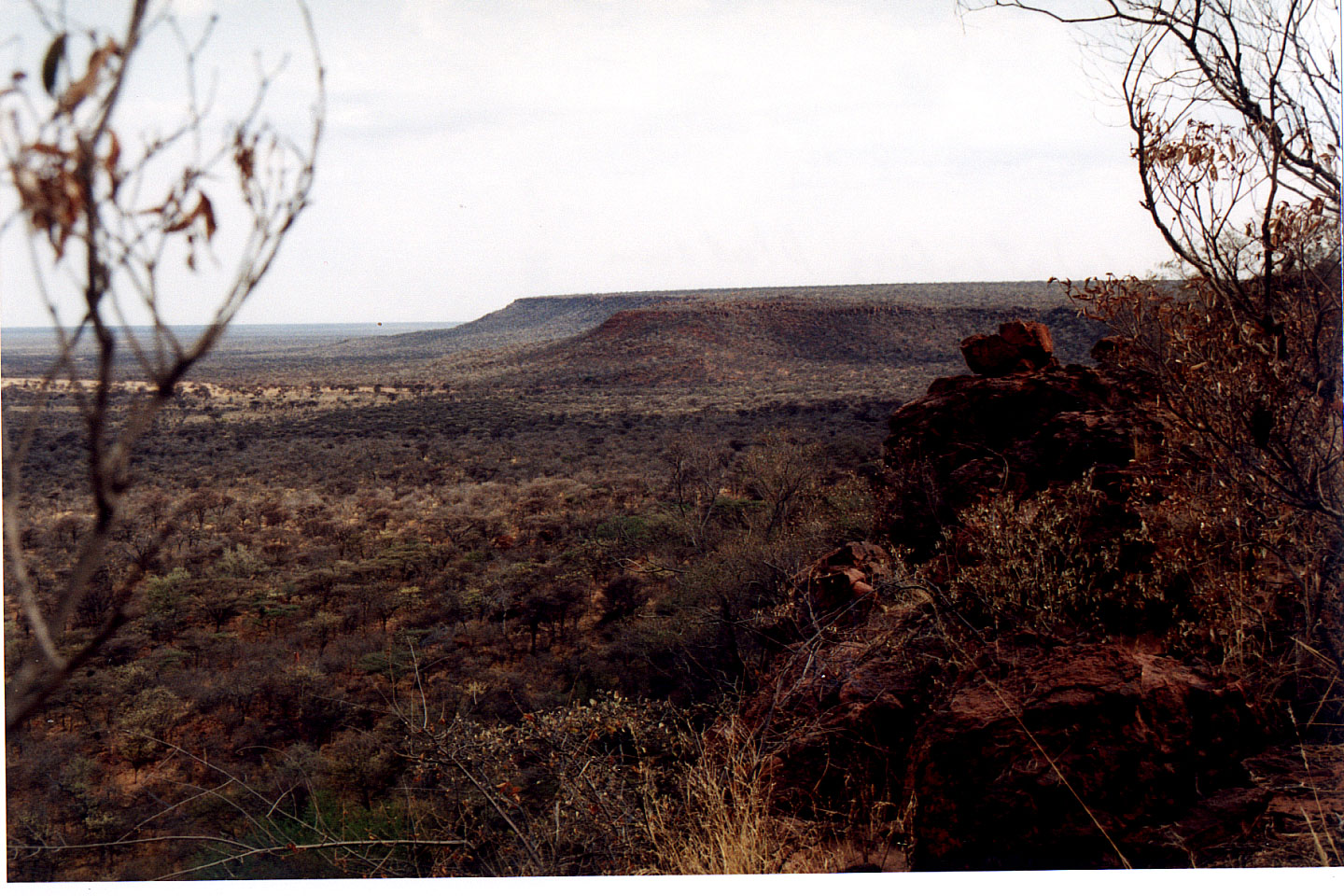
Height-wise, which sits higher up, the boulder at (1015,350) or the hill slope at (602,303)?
the hill slope at (602,303)

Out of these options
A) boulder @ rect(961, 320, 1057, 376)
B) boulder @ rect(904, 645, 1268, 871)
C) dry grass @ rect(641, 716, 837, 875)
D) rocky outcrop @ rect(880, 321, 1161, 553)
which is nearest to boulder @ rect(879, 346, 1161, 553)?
rocky outcrop @ rect(880, 321, 1161, 553)

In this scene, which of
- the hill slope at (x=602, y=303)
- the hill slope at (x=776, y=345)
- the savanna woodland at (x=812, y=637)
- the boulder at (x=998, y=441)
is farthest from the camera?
the hill slope at (x=602, y=303)

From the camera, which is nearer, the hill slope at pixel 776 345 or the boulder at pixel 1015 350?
the boulder at pixel 1015 350

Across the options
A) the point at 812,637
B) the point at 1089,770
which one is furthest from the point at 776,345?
the point at 1089,770

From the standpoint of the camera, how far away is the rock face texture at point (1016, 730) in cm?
275

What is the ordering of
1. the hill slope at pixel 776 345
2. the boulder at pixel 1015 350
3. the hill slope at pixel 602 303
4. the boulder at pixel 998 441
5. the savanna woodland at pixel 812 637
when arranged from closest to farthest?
1. the savanna woodland at pixel 812 637
2. the boulder at pixel 998 441
3. the boulder at pixel 1015 350
4. the hill slope at pixel 776 345
5. the hill slope at pixel 602 303

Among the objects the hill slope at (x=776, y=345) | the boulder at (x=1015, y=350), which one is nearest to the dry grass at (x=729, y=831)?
the boulder at (x=1015, y=350)

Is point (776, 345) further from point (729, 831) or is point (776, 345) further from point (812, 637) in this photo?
point (729, 831)

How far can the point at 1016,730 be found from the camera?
287cm

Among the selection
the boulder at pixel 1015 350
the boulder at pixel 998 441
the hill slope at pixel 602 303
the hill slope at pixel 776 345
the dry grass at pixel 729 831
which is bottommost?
the dry grass at pixel 729 831

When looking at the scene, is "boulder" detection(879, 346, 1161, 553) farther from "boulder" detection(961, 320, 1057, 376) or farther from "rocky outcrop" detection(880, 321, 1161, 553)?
"boulder" detection(961, 320, 1057, 376)

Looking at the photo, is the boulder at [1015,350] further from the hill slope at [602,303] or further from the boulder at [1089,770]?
the hill slope at [602,303]

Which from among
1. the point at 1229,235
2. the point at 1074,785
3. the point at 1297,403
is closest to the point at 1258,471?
the point at 1297,403

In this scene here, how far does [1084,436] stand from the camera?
4621mm
